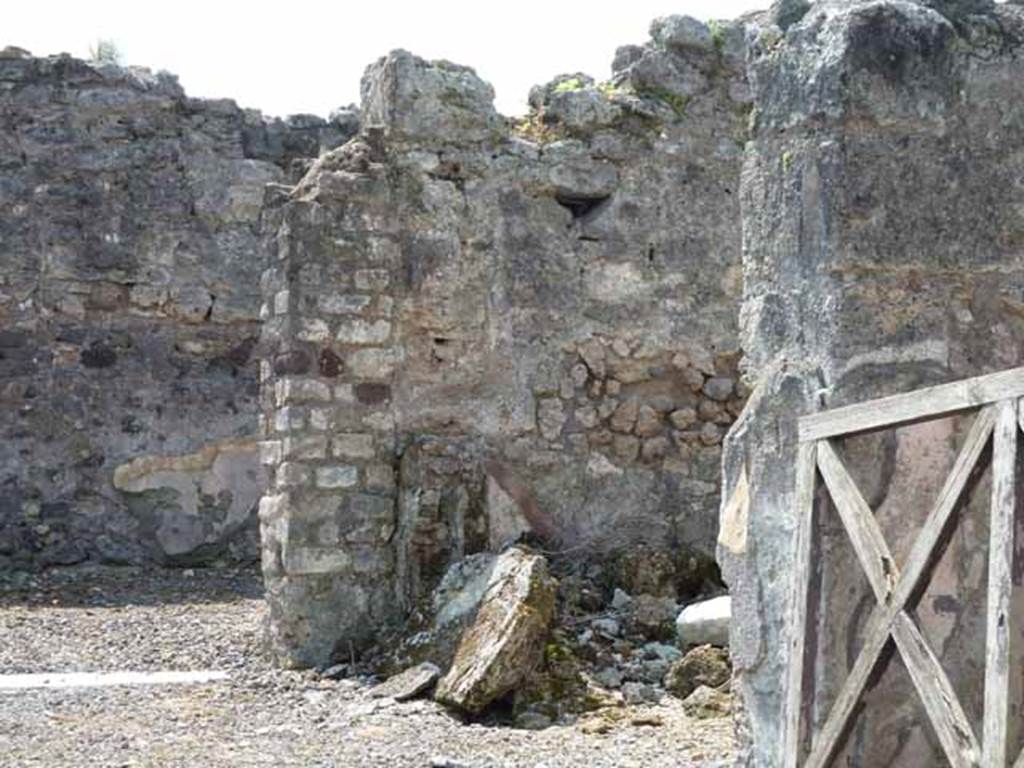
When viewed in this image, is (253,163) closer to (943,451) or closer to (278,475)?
(278,475)

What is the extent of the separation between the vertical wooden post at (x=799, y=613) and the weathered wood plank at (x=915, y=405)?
7 cm

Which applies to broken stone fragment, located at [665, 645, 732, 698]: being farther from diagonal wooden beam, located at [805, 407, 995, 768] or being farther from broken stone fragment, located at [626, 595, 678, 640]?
diagonal wooden beam, located at [805, 407, 995, 768]

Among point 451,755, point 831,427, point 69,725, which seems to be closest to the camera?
point 831,427

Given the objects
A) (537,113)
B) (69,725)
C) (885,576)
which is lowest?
(69,725)

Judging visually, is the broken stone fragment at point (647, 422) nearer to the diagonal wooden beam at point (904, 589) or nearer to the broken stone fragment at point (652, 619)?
the broken stone fragment at point (652, 619)

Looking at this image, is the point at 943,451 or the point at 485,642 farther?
the point at 485,642

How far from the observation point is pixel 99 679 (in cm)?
629

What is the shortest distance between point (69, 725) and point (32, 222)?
5.40 meters

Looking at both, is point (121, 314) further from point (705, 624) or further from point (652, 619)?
point (705, 624)

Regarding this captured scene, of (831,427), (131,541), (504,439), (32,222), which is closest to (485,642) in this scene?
(504,439)

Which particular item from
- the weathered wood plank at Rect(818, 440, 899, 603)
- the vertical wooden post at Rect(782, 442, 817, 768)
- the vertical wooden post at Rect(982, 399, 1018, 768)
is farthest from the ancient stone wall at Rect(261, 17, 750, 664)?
the vertical wooden post at Rect(982, 399, 1018, 768)

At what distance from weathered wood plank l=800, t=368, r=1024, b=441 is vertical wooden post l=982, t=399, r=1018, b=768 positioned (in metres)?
0.04

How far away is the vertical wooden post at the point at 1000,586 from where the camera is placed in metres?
2.66

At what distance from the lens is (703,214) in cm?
735
